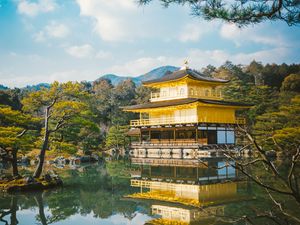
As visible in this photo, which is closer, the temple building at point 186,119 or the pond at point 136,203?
the pond at point 136,203

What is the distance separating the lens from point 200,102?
29.6 metres

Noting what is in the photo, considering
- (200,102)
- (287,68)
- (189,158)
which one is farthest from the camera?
(287,68)

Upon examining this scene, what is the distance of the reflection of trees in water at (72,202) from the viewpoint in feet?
32.1

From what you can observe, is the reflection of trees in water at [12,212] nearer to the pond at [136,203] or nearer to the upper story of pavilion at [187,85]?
the pond at [136,203]

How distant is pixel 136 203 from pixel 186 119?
21.8 meters

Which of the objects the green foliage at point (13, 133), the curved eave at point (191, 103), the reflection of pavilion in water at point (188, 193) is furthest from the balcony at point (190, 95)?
the green foliage at point (13, 133)

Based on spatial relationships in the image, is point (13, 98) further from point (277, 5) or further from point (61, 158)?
point (277, 5)

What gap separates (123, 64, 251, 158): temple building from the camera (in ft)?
100

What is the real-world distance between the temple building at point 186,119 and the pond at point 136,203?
14398 mm

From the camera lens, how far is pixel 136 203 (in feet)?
35.6

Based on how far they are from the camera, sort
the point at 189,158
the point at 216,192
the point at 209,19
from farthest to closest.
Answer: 1. the point at 189,158
2. the point at 216,192
3. the point at 209,19

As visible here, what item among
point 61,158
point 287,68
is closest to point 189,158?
point 61,158

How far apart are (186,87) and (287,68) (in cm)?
3013

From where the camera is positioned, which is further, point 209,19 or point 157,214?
point 157,214
